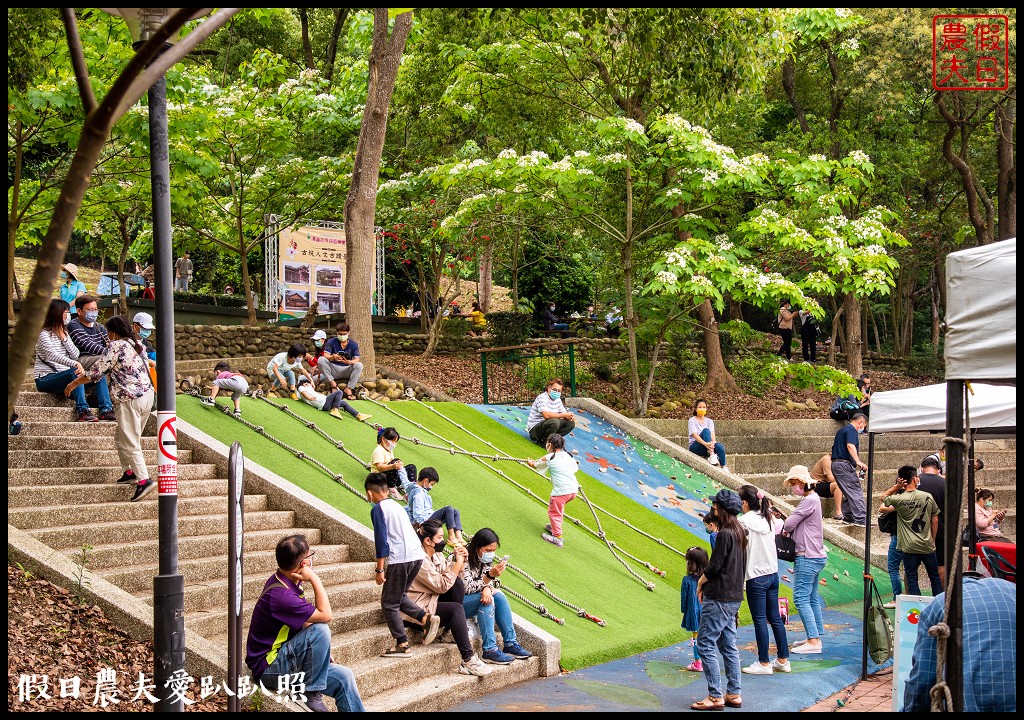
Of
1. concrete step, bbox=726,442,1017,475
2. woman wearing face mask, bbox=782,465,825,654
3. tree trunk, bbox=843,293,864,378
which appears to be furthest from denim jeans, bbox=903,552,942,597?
tree trunk, bbox=843,293,864,378

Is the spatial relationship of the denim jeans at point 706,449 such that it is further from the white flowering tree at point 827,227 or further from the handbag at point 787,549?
the handbag at point 787,549

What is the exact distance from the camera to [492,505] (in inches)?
496

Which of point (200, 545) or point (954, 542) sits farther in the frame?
point (200, 545)

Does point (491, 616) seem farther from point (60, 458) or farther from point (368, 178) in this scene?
point (368, 178)

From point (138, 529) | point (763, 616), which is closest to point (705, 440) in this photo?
point (763, 616)

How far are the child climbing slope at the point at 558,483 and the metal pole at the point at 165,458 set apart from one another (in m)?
6.03

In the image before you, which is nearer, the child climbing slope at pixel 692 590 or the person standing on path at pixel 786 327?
the child climbing slope at pixel 692 590

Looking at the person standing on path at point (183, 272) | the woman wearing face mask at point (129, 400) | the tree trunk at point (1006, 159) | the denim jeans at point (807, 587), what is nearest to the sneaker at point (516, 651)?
the denim jeans at point (807, 587)

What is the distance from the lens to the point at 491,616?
8.99 m

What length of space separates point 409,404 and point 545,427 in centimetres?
224

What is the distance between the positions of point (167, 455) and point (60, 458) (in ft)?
12.8

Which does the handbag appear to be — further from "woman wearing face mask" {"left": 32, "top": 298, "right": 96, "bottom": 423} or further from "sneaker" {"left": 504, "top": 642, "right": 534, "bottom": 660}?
"woman wearing face mask" {"left": 32, "top": 298, "right": 96, "bottom": 423}

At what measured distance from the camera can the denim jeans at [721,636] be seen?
8.23 meters

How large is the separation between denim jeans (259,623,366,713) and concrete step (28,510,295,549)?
9.44 feet
